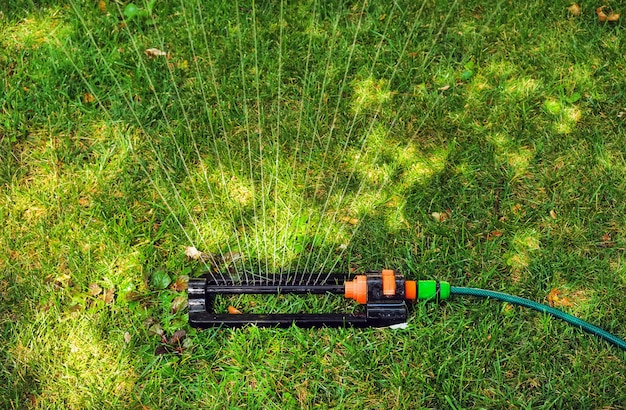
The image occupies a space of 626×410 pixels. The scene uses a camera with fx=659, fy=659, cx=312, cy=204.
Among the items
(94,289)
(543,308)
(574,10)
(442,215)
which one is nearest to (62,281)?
(94,289)

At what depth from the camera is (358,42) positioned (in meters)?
3.44


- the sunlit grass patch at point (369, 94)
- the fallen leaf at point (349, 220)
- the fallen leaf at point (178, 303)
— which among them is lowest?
the fallen leaf at point (178, 303)

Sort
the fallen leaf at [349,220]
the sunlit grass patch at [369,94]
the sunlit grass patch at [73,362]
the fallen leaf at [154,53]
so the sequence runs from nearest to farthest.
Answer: the sunlit grass patch at [73,362], the fallen leaf at [349,220], the sunlit grass patch at [369,94], the fallen leaf at [154,53]

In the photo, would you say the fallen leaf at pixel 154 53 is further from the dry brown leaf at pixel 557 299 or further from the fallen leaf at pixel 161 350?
the dry brown leaf at pixel 557 299

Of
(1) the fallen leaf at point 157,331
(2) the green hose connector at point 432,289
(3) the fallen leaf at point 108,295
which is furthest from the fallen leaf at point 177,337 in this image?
(2) the green hose connector at point 432,289

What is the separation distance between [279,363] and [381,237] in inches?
26.9

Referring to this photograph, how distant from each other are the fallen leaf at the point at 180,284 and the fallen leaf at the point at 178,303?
0.13 ft

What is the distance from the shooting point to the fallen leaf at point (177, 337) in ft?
8.13

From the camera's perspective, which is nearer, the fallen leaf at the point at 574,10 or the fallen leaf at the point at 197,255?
the fallen leaf at the point at 197,255

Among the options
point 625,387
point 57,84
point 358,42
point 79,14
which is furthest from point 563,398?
point 79,14

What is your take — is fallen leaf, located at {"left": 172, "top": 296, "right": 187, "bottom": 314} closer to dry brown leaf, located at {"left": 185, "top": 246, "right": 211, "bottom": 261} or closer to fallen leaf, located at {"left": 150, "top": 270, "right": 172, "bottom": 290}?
fallen leaf, located at {"left": 150, "top": 270, "right": 172, "bottom": 290}

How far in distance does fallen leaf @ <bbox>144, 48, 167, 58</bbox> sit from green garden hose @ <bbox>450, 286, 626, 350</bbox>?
6.17ft

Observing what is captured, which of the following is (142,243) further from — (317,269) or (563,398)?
(563,398)

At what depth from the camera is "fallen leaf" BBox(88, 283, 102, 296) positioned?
8.53 ft
